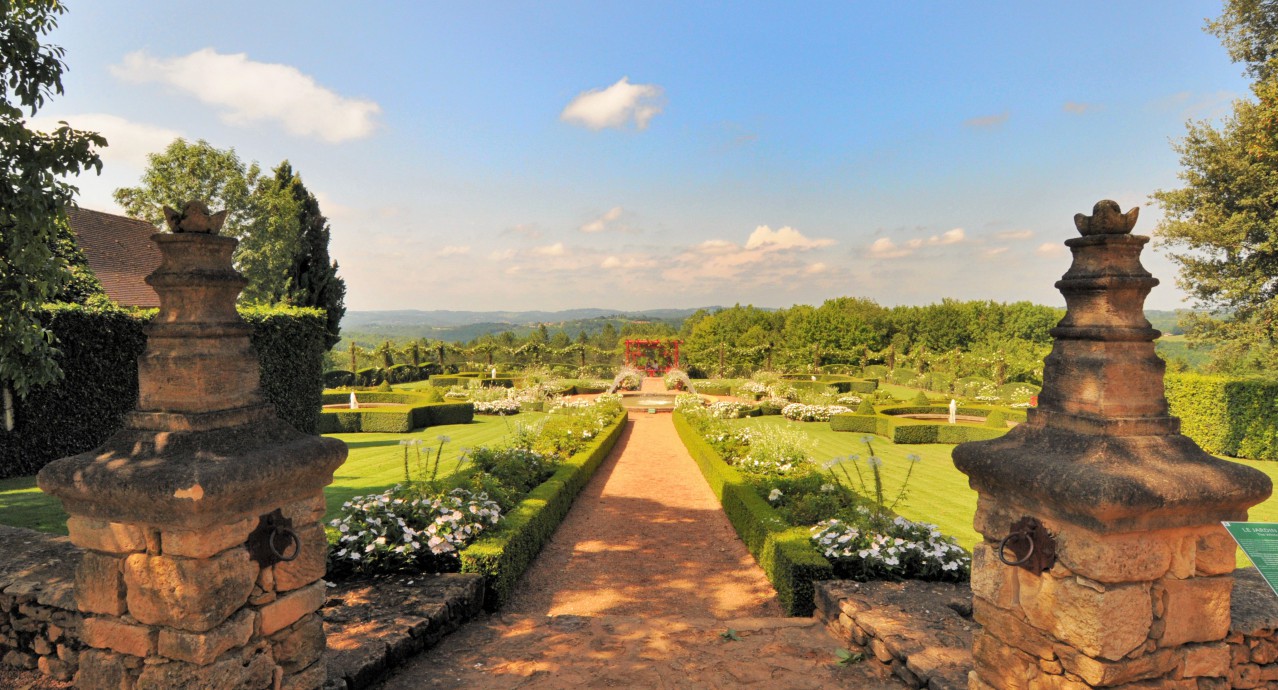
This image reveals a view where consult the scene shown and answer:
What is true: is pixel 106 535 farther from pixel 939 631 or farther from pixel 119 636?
pixel 939 631

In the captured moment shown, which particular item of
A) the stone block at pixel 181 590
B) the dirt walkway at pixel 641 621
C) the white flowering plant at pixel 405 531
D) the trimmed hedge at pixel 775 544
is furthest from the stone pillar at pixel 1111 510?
the white flowering plant at pixel 405 531

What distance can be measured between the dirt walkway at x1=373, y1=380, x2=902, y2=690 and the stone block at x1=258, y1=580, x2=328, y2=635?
1.10 m

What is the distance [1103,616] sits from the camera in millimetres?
2568

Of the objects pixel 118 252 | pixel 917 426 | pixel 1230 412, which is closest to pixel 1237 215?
pixel 1230 412

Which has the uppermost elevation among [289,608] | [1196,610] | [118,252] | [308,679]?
[118,252]

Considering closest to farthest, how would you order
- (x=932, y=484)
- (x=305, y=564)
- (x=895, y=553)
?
1. (x=305, y=564)
2. (x=895, y=553)
3. (x=932, y=484)

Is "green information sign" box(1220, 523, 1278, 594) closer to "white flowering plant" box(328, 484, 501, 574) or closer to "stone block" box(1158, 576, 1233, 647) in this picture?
"stone block" box(1158, 576, 1233, 647)

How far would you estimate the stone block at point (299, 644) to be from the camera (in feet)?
9.96

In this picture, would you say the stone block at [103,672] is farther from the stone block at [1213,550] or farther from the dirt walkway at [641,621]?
the stone block at [1213,550]

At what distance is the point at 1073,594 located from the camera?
2668 millimetres

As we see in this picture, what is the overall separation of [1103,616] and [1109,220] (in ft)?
6.12

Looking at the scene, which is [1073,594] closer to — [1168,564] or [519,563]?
[1168,564]

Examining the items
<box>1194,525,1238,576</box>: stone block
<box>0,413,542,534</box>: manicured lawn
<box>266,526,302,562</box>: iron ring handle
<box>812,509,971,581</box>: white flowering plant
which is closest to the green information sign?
<box>1194,525,1238,576</box>: stone block

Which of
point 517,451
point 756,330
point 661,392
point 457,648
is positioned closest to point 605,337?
point 756,330
